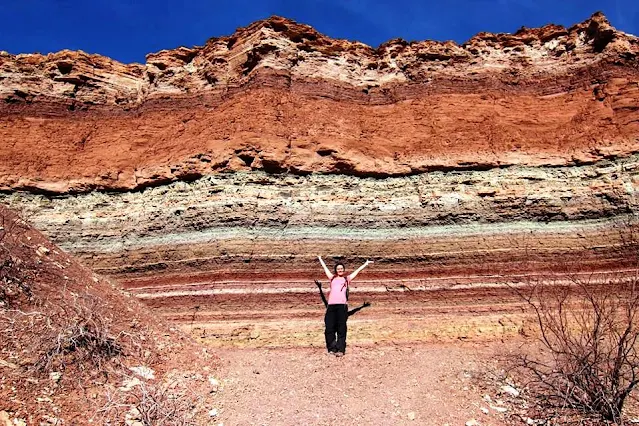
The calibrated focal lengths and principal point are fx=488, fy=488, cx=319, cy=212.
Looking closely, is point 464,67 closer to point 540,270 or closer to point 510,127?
point 510,127

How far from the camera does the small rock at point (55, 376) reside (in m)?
5.16

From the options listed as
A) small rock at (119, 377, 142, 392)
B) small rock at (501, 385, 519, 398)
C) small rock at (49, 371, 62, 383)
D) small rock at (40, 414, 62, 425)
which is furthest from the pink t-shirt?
small rock at (40, 414, 62, 425)

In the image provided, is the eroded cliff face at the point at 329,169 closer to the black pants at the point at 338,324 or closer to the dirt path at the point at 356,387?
the black pants at the point at 338,324

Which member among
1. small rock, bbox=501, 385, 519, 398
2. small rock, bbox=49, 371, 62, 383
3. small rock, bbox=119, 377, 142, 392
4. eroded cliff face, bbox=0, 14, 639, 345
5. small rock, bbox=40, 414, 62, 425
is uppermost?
eroded cliff face, bbox=0, 14, 639, 345

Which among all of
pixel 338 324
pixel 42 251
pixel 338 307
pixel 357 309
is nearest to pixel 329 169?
pixel 357 309

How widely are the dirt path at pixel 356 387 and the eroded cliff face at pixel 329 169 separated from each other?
3.15 feet

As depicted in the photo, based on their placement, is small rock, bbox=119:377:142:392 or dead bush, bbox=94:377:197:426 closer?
dead bush, bbox=94:377:197:426

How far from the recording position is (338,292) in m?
7.84

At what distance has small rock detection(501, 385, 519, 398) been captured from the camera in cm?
661

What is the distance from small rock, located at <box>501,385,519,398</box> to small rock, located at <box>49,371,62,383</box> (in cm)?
555

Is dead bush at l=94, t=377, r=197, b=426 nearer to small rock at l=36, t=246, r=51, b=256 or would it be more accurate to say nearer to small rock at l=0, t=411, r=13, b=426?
small rock at l=0, t=411, r=13, b=426

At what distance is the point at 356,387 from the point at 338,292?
172 centimetres

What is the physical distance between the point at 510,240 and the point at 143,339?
7109 mm

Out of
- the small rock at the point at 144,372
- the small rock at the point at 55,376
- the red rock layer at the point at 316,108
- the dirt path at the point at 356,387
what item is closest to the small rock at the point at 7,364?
the small rock at the point at 55,376
